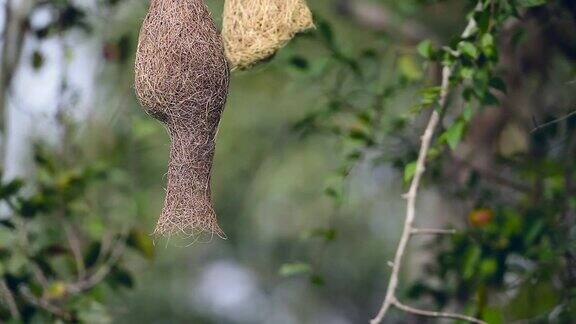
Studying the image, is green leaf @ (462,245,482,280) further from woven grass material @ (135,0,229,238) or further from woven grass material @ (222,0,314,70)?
woven grass material @ (135,0,229,238)

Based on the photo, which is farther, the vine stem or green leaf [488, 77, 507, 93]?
green leaf [488, 77, 507, 93]

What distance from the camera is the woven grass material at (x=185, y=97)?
3.03 metres

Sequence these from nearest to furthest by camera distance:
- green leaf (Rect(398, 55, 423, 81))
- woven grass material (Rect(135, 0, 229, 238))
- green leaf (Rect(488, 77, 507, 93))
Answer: woven grass material (Rect(135, 0, 229, 238)), green leaf (Rect(488, 77, 507, 93)), green leaf (Rect(398, 55, 423, 81))

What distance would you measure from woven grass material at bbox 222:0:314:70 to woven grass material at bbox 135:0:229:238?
24 cm

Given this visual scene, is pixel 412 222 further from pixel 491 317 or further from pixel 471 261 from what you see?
pixel 471 261

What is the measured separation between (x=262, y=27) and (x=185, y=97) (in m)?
0.44

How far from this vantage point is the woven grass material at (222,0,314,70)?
338cm

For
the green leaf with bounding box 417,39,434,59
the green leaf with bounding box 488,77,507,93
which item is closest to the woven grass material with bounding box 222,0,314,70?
the green leaf with bounding box 417,39,434,59

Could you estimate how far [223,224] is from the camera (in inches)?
376

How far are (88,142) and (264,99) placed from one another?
2463 mm

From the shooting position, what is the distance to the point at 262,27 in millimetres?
3391

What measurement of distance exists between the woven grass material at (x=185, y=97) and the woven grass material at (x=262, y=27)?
0.80ft

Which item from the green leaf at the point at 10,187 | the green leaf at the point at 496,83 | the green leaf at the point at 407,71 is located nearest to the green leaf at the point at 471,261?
the green leaf at the point at 407,71

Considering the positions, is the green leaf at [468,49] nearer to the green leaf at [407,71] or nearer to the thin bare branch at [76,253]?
the green leaf at [407,71]
